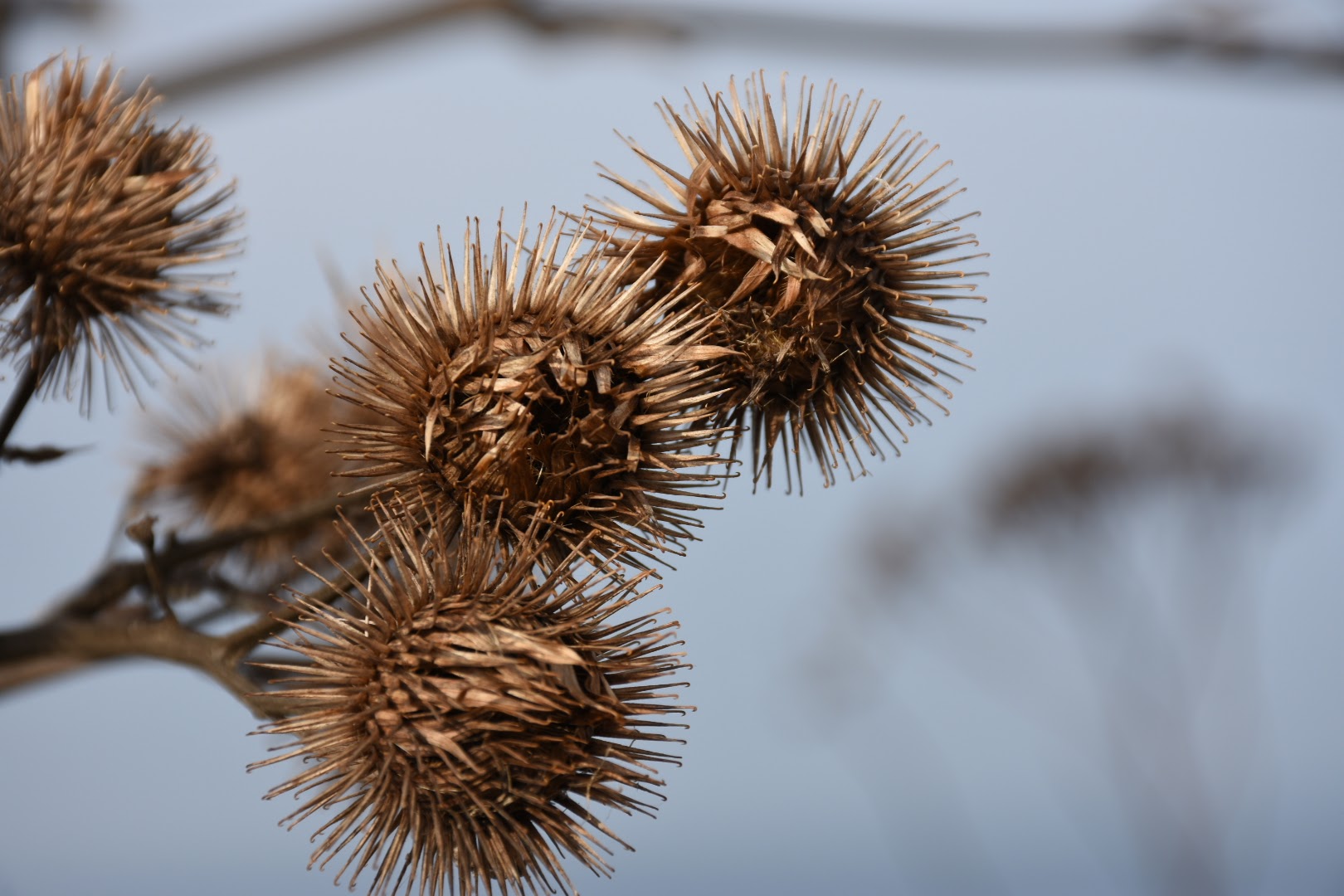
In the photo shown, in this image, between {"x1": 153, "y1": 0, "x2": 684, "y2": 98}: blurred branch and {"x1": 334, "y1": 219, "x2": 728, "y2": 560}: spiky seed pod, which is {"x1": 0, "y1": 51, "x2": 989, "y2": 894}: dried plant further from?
{"x1": 153, "y1": 0, "x2": 684, "y2": 98}: blurred branch

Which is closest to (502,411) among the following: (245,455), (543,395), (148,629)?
(543,395)

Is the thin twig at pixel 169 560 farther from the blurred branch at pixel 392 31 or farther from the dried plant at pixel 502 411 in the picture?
the blurred branch at pixel 392 31

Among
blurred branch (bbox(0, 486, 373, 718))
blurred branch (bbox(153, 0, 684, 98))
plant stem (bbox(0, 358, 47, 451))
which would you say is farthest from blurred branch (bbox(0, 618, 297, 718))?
blurred branch (bbox(153, 0, 684, 98))

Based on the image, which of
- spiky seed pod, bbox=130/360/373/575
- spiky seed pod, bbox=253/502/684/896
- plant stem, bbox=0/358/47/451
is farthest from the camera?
spiky seed pod, bbox=130/360/373/575

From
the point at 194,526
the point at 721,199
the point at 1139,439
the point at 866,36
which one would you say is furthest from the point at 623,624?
the point at 1139,439

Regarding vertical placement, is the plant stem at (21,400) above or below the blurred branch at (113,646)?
above

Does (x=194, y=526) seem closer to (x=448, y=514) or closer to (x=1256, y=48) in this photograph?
(x=448, y=514)

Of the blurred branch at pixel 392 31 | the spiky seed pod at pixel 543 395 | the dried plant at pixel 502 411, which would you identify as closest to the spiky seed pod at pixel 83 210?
the dried plant at pixel 502 411
